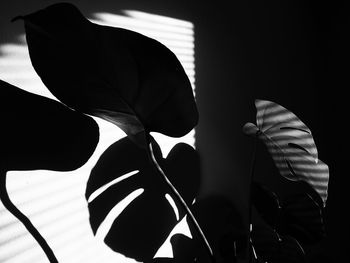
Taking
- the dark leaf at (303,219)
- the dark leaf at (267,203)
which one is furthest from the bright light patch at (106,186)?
the dark leaf at (303,219)

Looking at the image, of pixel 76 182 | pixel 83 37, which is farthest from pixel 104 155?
pixel 83 37

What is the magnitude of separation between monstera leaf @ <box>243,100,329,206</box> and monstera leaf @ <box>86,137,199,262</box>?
25 cm

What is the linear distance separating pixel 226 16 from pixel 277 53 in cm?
31

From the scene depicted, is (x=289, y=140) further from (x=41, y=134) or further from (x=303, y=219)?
(x=41, y=134)

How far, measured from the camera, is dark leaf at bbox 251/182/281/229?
954 mm

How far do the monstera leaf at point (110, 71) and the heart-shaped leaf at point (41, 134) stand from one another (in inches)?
4.2

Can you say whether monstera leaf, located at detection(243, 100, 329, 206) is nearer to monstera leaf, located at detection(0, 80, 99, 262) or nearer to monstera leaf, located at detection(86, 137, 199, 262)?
monstera leaf, located at detection(86, 137, 199, 262)

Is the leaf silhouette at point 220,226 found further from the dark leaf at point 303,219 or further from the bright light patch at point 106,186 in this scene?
the bright light patch at point 106,186

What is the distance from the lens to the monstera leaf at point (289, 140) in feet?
2.89

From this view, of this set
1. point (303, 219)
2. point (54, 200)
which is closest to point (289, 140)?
point (303, 219)

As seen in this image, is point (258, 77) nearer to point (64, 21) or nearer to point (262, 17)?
point (262, 17)

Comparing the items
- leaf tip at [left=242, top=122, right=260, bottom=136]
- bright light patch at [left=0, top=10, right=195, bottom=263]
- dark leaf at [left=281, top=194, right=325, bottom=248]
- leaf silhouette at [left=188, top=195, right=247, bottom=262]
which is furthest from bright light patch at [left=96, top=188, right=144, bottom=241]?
dark leaf at [left=281, top=194, right=325, bottom=248]

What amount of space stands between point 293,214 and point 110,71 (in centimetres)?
70

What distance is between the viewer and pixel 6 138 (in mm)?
661
